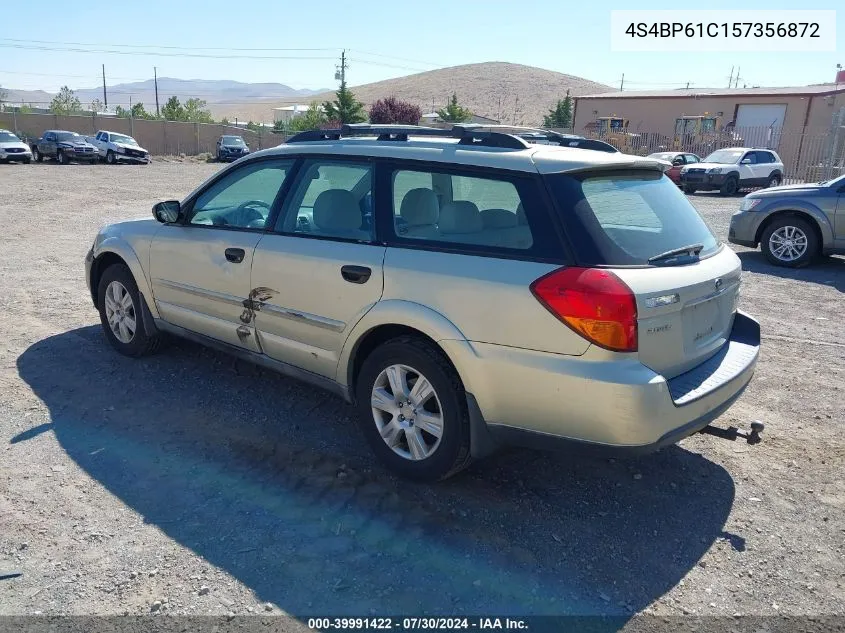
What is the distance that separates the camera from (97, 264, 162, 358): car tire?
5.39m

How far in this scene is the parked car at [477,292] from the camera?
3098 mm

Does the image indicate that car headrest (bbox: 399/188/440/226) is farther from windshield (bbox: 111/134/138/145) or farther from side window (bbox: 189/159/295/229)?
windshield (bbox: 111/134/138/145)

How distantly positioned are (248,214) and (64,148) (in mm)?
33674

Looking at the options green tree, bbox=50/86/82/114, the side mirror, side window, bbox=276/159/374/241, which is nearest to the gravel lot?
the side mirror

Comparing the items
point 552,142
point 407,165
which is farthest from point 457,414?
point 552,142

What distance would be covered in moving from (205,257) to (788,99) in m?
42.5

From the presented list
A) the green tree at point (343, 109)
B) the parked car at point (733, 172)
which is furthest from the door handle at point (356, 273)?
the green tree at point (343, 109)

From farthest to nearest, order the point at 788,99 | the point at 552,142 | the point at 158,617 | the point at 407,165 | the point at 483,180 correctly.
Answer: the point at 788,99 → the point at 552,142 → the point at 407,165 → the point at 483,180 → the point at 158,617

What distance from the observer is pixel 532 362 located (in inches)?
125

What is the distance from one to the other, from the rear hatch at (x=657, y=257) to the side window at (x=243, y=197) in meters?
2.00

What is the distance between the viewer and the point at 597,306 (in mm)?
3016

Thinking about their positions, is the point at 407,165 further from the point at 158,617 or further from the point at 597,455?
the point at 158,617

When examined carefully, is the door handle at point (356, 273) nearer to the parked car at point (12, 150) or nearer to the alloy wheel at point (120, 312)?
the alloy wheel at point (120, 312)

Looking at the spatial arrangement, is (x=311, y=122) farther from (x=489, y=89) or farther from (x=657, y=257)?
(x=489, y=89)
